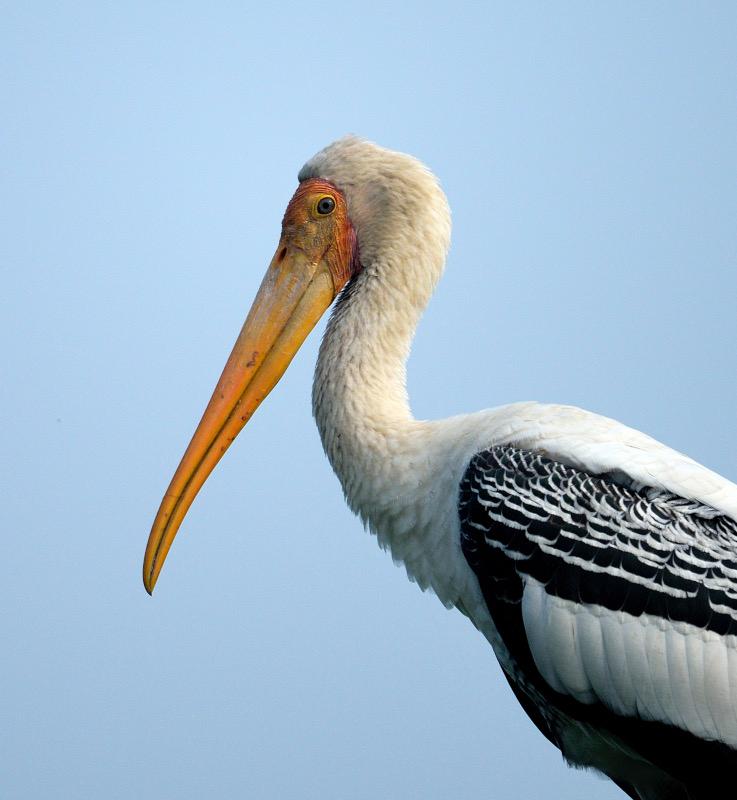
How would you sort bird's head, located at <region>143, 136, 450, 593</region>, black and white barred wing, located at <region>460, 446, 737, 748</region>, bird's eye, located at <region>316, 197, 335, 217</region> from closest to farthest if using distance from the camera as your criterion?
black and white barred wing, located at <region>460, 446, 737, 748</region>
bird's head, located at <region>143, 136, 450, 593</region>
bird's eye, located at <region>316, 197, 335, 217</region>

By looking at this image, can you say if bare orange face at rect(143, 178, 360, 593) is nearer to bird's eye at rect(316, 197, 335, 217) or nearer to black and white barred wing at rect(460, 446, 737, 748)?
bird's eye at rect(316, 197, 335, 217)

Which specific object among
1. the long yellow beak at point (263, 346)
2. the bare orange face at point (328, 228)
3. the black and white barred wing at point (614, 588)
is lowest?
the black and white barred wing at point (614, 588)

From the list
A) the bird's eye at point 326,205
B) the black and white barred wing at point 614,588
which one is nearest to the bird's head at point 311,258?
the bird's eye at point 326,205

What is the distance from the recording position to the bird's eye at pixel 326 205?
17.0 feet

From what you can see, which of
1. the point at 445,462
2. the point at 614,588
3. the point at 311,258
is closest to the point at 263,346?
the point at 311,258

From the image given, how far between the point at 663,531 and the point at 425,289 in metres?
1.42

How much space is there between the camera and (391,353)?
5.01 meters

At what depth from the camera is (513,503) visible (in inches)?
172

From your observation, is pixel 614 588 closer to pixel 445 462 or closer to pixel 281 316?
pixel 445 462

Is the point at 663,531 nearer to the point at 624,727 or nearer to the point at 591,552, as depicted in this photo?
the point at 591,552

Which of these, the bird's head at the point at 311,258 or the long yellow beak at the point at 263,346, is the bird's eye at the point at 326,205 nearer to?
the bird's head at the point at 311,258

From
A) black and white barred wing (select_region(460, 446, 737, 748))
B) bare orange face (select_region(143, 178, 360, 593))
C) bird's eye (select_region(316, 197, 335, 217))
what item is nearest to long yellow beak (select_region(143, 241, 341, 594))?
bare orange face (select_region(143, 178, 360, 593))

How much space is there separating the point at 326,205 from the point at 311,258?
0.73 feet

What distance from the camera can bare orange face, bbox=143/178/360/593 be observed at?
5.18 m
